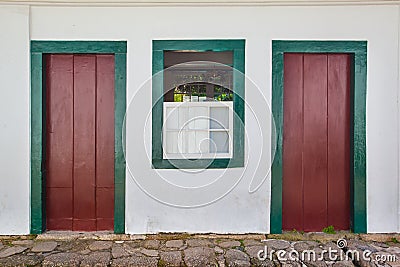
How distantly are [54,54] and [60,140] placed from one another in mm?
923

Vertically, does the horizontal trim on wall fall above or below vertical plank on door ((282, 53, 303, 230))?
above

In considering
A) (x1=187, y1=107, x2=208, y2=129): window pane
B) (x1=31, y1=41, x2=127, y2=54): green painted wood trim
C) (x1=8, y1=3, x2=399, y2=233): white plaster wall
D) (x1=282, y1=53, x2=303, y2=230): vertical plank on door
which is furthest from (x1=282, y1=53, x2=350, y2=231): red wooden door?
(x1=31, y1=41, x2=127, y2=54): green painted wood trim

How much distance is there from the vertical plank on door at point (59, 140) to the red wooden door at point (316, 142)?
2334 mm

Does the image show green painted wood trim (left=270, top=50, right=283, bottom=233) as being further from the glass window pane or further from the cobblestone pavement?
the glass window pane

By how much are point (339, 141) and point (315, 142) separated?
259 millimetres

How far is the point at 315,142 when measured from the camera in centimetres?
482

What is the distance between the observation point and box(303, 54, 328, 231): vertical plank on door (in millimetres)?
4785

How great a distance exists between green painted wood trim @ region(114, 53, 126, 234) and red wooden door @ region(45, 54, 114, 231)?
102 mm

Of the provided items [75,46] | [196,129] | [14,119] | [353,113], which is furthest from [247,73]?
[14,119]

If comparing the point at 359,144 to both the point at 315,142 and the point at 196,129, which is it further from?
the point at 196,129

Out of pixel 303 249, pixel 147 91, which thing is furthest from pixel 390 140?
pixel 147 91

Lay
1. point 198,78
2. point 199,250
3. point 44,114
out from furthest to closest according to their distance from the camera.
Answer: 1. point 198,78
2. point 44,114
3. point 199,250

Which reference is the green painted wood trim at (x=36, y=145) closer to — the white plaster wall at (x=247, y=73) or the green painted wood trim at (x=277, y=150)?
the white plaster wall at (x=247, y=73)

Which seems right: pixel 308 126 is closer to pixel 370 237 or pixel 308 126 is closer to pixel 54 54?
pixel 370 237
